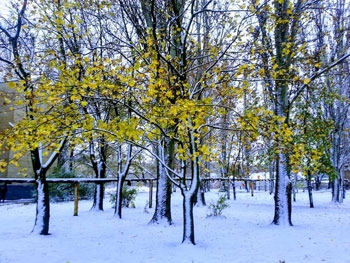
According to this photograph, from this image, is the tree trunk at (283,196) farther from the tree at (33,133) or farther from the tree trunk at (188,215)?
the tree at (33,133)

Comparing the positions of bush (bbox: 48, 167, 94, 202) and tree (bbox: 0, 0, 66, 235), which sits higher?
tree (bbox: 0, 0, 66, 235)

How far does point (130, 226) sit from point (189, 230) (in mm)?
3227

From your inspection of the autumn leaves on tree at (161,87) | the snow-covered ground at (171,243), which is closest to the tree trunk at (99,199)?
the autumn leaves on tree at (161,87)

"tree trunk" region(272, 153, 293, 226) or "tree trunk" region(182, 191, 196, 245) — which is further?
"tree trunk" region(272, 153, 293, 226)

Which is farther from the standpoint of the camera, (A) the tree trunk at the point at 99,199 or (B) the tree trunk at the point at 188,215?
(A) the tree trunk at the point at 99,199

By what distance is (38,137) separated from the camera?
Answer: 473 cm

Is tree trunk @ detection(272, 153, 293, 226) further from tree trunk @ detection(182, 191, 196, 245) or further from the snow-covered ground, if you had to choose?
tree trunk @ detection(182, 191, 196, 245)

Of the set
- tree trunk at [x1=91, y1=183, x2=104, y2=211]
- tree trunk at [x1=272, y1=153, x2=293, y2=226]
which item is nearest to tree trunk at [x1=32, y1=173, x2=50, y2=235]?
tree trunk at [x1=91, y1=183, x2=104, y2=211]

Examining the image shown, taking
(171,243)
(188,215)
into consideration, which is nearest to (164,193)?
(171,243)

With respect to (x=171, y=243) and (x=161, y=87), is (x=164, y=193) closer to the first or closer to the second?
(x=171, y=243)

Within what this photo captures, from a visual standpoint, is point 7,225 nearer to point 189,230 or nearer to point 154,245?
point 154,245

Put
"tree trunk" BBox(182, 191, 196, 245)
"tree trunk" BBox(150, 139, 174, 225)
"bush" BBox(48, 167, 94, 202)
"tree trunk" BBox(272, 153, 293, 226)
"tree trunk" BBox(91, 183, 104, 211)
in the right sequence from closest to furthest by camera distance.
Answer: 1. "tree trunk" BBox(182, 191, 196, 245)
2. "tree trunk" BBox(272, 153, 293, 226)
3. "tree trunk" BBox(150, 139, 174, 225)
4. "tree trunk" BBox(91, 183, 104, 211)
5. "bush" BBox(48, 167, 94, 202)

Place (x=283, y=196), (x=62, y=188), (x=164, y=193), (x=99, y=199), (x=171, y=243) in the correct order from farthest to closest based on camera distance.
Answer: (x=62, y=188)
(x=99, y=199)
(x=164, y=193)
(x=283, y=196)
(x=171, y=243)

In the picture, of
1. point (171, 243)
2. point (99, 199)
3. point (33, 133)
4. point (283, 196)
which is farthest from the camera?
point (99, 199)
